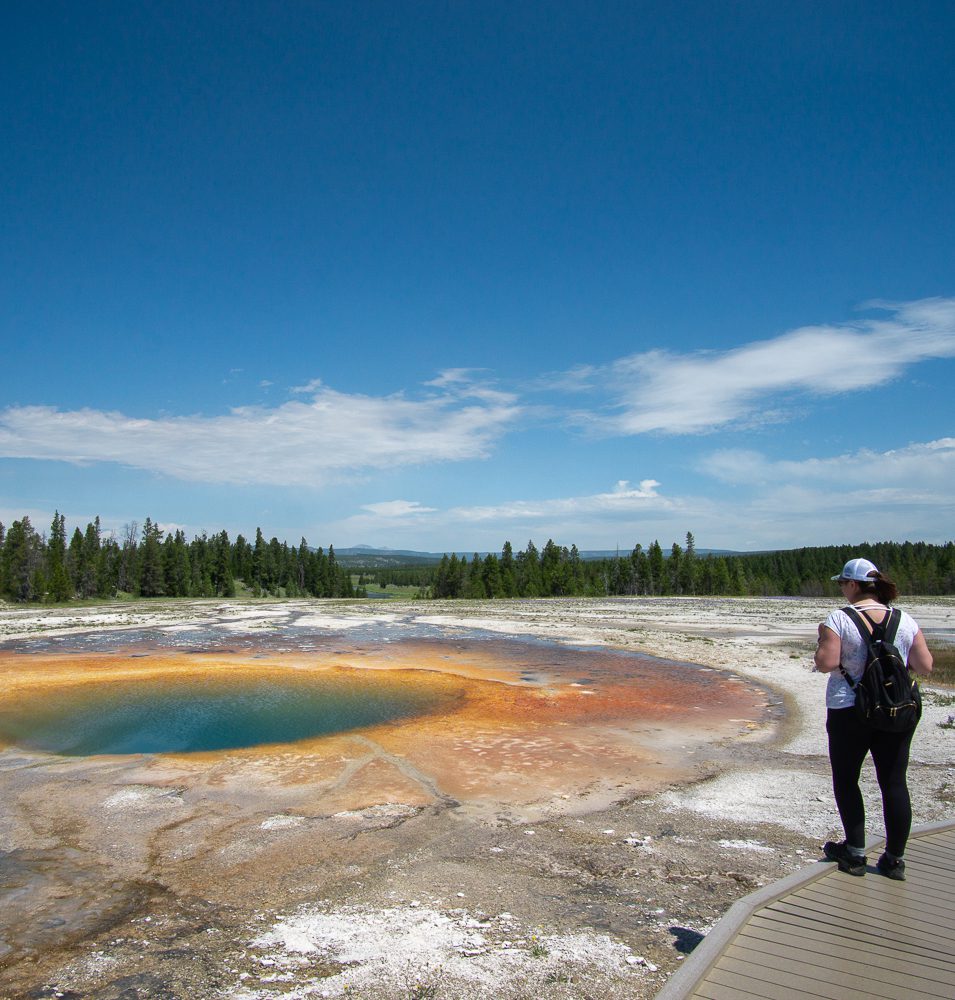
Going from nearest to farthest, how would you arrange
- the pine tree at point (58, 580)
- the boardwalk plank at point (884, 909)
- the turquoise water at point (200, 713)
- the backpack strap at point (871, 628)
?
the boardwalk plank at point (884, 909) < the backpack strap at point (871, 628) < the turquoise water at point (200, 713) < the pine tree at point (58, 580)

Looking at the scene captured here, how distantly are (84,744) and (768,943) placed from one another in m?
13.7

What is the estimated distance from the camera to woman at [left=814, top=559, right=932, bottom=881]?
509 cm

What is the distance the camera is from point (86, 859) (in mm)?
7613

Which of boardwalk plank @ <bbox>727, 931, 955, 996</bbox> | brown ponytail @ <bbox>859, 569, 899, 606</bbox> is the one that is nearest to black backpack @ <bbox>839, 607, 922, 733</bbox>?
brown ponytail @ <bbox>859, 569, 899, 606</bbox>

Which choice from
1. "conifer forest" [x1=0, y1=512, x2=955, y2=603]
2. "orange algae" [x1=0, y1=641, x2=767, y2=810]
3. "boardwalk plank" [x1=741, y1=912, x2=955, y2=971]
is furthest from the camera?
"conifer forest" [x1=0, y1=512, x2=955, y2=603]

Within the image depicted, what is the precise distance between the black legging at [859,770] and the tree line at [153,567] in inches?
3284

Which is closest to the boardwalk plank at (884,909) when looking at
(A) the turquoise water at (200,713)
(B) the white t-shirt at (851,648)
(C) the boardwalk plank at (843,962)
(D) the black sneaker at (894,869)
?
(D) the black sneaker at (894,869)

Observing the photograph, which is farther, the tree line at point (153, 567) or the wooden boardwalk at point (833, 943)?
the tree line at point (153, 567)

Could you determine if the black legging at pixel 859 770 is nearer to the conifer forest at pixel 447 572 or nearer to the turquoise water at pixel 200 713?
the turquoise water at pixel 200 713

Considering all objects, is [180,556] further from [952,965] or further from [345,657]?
[952,965]

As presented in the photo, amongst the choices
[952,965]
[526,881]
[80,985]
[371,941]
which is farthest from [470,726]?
[952,965]

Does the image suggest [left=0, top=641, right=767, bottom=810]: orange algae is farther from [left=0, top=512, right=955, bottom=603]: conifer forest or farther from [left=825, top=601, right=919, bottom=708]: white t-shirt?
[left=0, top=512, right=955, bottom=603]: conifer forest

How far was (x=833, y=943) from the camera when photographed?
174 inches

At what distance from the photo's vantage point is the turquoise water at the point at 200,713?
14164 mm
